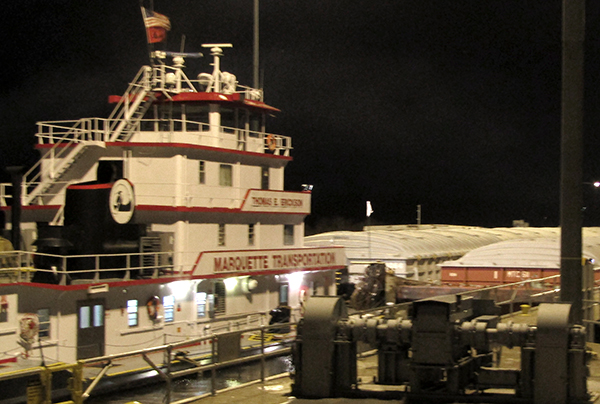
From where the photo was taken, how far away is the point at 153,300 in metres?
20.8

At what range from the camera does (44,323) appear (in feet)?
60.9

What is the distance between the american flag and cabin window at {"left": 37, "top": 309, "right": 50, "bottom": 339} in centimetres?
1137

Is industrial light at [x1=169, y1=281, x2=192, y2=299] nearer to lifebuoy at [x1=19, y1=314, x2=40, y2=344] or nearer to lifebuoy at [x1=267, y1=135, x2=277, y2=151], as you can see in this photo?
lifebuoy at [x1=19, y1=314, x2=40, y2=344]

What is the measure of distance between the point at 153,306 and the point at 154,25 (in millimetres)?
10905

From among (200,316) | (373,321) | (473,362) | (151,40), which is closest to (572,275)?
(473,362)

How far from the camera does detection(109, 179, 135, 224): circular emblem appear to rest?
20469 mm

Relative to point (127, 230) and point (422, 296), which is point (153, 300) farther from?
point (422, 296)

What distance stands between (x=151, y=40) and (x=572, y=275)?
19536mm

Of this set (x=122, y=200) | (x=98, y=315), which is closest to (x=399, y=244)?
(x=122, y=200)

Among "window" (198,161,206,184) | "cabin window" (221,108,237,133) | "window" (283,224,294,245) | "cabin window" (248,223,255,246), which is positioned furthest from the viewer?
"window" (283,224,294,245)

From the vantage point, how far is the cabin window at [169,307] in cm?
2156

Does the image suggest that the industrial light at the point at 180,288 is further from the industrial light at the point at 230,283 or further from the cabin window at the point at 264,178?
the cabin window at the point at 264,178

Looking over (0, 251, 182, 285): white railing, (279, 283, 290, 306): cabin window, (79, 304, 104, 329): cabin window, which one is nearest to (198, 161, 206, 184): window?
(0, 251, 182, 285): white railing

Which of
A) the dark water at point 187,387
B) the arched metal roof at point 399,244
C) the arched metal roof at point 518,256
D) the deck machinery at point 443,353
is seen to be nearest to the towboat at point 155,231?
the dark water at point 187,387
